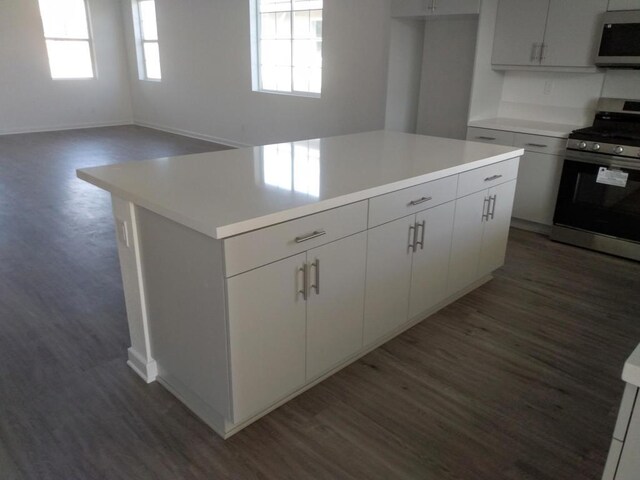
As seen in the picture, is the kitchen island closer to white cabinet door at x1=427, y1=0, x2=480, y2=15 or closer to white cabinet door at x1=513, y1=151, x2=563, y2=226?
white cabinet door at x1=513, y1=151, x2=563, y2=226

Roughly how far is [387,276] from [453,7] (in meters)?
3.00

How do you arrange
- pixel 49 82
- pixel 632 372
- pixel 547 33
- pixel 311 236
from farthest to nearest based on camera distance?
1. pixel 49 82
2. pixel 547 33
3. pixel 311 236
4. pixel 632 372

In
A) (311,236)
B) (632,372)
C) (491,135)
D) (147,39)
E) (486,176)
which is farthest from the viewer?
(147,39)

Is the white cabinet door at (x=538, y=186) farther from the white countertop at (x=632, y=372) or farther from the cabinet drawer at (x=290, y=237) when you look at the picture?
the white countertop at (x=632, y=372)

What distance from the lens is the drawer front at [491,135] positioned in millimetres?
4188

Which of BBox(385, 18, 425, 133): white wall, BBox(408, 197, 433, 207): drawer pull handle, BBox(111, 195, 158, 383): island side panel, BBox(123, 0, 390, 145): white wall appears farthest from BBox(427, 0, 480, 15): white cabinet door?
BBox(111, 195, 158, 383): island side panel

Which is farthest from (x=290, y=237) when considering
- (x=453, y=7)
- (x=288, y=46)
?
(x=288, y=46)

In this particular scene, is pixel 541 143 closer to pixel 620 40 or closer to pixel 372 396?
A: pixel 620 40

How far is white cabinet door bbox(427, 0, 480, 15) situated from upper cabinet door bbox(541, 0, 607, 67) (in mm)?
603

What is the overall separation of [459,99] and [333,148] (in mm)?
2554

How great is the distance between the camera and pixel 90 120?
9.49 metres

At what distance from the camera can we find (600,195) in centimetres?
371

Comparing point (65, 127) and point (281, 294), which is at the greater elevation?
point (281, 294)

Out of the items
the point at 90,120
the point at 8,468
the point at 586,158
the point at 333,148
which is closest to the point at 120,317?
the point at 8,468
